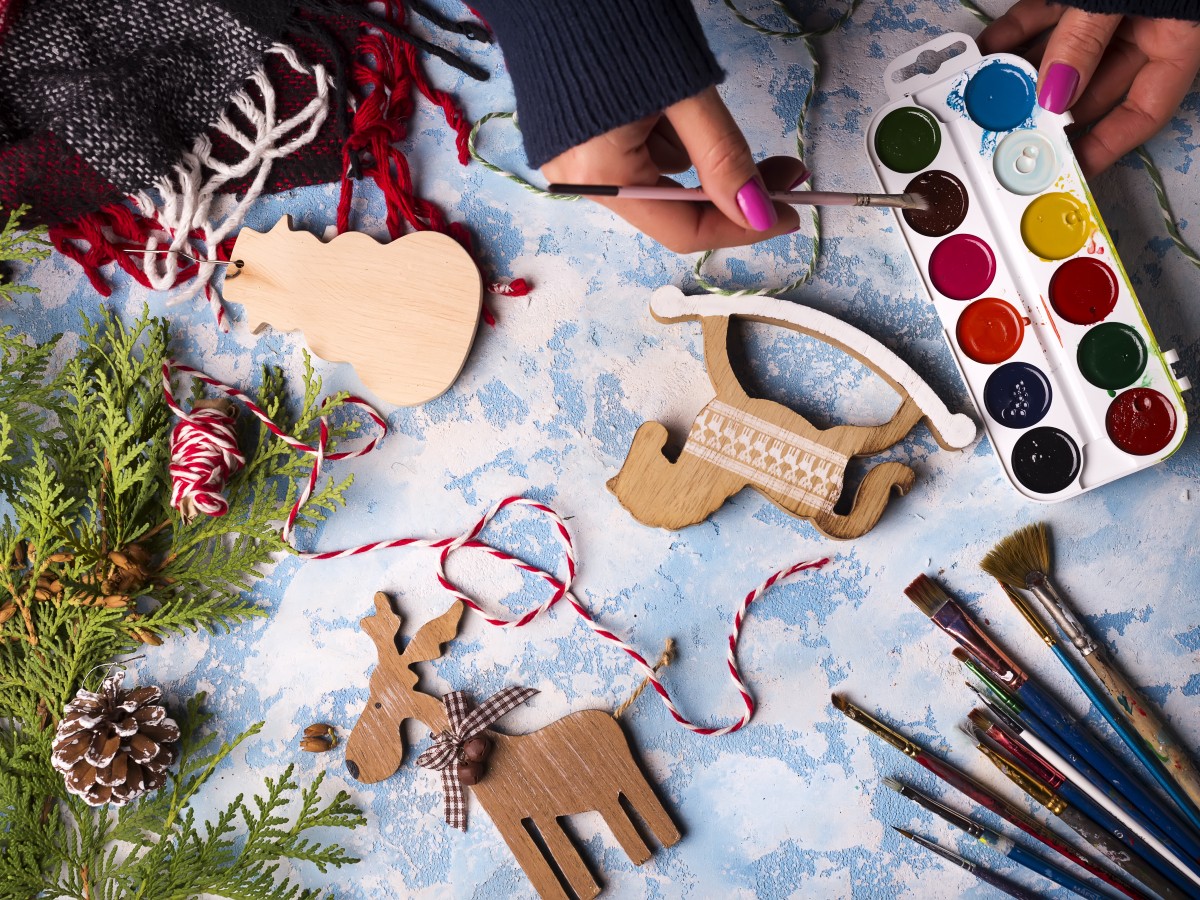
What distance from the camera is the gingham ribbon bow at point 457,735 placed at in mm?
1344

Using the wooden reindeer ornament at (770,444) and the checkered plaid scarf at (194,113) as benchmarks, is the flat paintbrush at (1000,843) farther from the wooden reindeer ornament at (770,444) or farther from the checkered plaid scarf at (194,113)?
the checkered plaid scarf at (194,113)

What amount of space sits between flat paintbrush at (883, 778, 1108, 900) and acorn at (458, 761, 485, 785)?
0.60 metres

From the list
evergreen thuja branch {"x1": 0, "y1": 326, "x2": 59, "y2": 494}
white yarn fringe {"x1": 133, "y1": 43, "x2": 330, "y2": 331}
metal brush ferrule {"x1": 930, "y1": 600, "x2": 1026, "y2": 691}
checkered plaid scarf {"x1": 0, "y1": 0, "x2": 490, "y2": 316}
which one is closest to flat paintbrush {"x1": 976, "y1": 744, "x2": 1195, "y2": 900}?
metal brush ferrule {"x1": 930, "y1": 600, "x2": 1026, "y2": 691}

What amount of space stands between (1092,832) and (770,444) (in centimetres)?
70

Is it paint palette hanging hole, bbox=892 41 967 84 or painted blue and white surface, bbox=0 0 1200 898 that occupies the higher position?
paint palette hanging hole, bbox=892 41 967 84

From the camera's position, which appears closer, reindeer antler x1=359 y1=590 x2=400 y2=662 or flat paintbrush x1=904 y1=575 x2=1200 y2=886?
flat paintbrush x1=904 y1=575 x2=1200 y2=886

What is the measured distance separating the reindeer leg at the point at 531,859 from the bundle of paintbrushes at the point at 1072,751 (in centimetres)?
66

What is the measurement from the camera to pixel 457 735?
135cm

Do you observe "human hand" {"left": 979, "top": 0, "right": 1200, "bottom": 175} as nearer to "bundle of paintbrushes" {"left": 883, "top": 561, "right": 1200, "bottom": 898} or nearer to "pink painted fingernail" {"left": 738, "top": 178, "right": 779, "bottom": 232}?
"pink painted fingernail" {"left": 738, "top": 178, "right": 779, "bottom": 232}

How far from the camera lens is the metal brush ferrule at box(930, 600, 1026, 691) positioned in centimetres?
129

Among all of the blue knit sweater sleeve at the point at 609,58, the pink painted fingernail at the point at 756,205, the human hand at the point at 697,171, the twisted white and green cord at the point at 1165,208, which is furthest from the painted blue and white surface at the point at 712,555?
the blue knit sweater sleeve at the point at 609,58

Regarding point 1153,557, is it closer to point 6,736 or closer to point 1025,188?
point 1025,188

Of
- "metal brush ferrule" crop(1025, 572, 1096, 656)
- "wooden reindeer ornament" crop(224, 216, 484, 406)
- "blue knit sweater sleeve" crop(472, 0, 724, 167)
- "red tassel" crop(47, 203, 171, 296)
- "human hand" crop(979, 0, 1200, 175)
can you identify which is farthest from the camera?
"red tassel" crop(47, 203, 171, 296)

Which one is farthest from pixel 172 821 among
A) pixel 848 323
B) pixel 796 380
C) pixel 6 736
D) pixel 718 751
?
pixel 848 323
